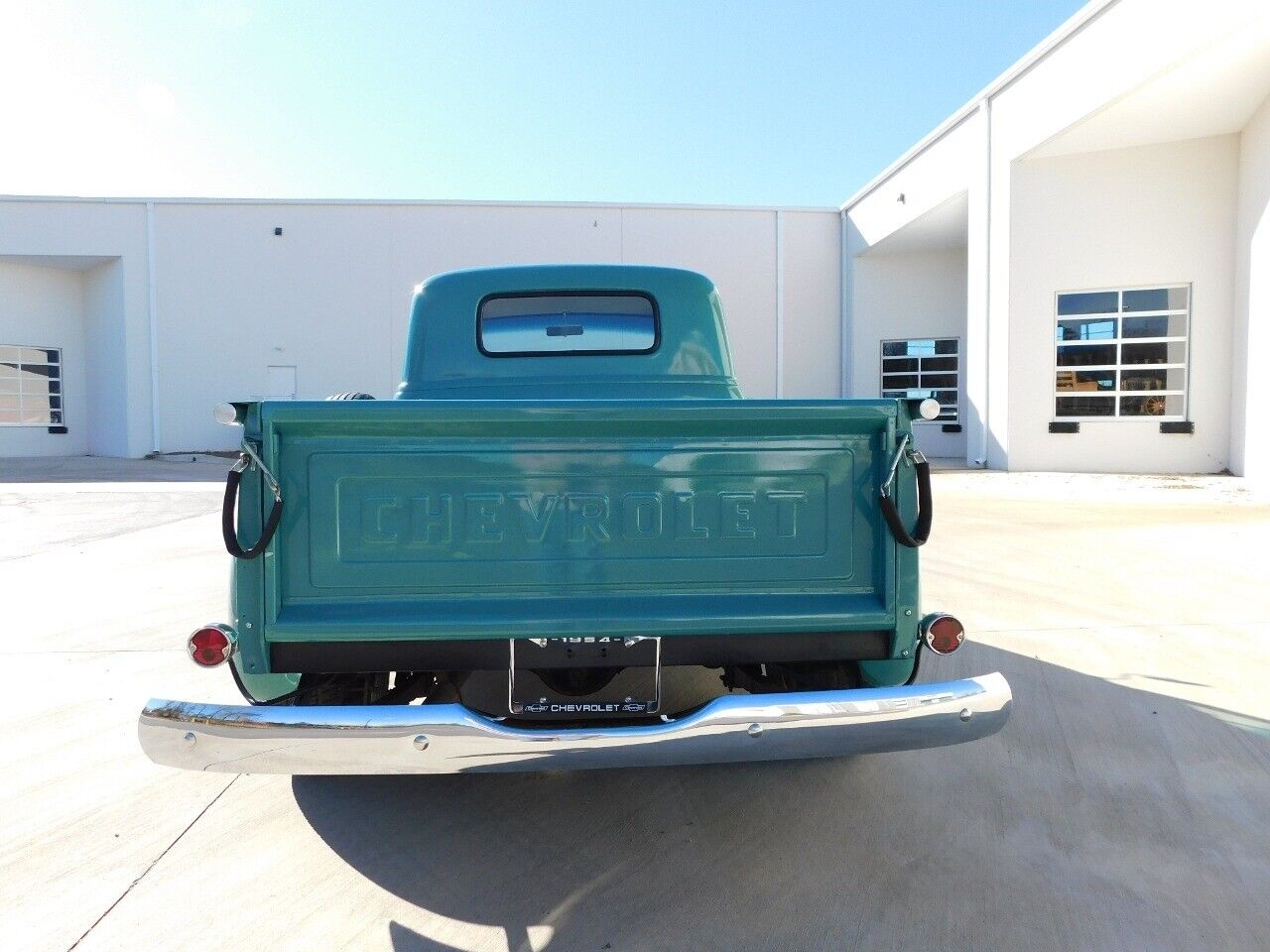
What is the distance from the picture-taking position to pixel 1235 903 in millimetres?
2092

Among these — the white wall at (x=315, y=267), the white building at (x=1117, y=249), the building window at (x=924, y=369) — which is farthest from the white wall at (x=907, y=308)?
the white building at (x=1117, y=249)

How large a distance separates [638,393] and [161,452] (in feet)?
64.2

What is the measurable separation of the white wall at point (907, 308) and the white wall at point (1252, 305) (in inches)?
248

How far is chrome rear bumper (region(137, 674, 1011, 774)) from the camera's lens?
6.10 feet

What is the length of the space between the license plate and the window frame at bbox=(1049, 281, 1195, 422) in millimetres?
13132

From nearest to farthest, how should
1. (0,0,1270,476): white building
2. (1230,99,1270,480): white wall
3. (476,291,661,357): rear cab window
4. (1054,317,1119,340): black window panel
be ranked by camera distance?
(476,291,661,357): rear cab window
(1230,99,1270,480): white wall
(0,0,1270,476): white building
(1054,317,1119,340): black window panel

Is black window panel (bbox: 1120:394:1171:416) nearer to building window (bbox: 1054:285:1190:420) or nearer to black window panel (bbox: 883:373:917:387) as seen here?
building window (bbox: 1054:285:1190:420)

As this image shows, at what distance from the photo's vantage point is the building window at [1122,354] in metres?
12.5

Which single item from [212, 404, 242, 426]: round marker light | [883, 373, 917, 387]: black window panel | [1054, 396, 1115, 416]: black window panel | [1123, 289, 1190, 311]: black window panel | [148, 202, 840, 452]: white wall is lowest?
[212, 404, 242, 426]: round marker light

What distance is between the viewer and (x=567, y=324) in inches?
147

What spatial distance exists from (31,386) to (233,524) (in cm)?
2282

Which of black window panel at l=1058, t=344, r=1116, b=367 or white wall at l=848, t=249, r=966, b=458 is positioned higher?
white wall at l=848, t=249, r=966, b=458

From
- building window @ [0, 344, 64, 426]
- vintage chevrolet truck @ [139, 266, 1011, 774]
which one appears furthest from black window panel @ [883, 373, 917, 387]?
building window @ [0, 344, 64, 426]

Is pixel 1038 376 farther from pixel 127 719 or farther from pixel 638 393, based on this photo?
pixel 127 719
